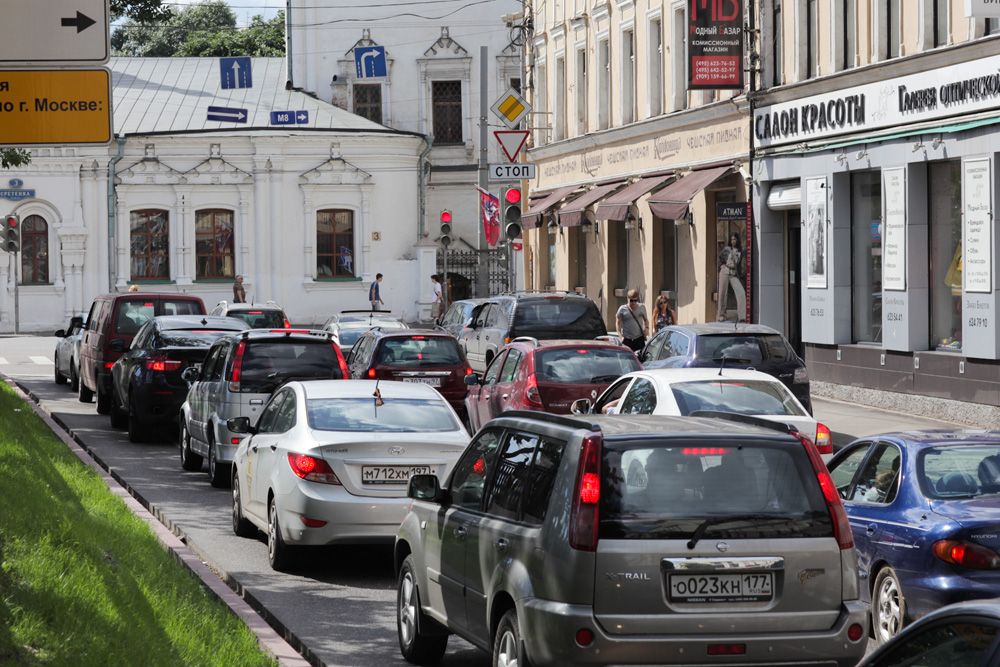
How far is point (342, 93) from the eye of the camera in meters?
61.0

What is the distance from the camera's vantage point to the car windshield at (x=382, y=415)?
1277cm

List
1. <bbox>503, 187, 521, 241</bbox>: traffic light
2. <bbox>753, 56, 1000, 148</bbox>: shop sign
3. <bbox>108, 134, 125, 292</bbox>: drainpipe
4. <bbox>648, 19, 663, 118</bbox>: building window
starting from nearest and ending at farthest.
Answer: <bbox>753, 56, 1000, 148</bbox>: shop sign < <bbox>503, 187, 521, 241</bbox>: traffic light < <bbox>648, 19, 663, 118</bbox>: building window < <bbox>108, 134, 125, 292</bbox>: drainpipe

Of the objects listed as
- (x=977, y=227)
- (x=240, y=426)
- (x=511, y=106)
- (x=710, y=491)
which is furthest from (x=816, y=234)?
(x=710, y=491)

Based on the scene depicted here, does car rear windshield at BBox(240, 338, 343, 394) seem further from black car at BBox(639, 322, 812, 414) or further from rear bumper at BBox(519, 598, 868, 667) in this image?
rear bumper at BBox(519, 598, 868, 667)

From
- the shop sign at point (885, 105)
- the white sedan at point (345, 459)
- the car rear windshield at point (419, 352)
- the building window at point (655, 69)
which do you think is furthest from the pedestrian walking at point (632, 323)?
the white sedan at point (345, 459)

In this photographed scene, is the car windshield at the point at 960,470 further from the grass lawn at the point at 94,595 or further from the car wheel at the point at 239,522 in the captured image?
the car wheel at the point at 239,522

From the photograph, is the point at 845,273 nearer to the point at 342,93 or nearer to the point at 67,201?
the point at 67,201

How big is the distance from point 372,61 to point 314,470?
48.0 m

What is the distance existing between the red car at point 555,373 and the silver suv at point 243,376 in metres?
2.29

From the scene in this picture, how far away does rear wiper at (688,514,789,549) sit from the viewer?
7297 millimetres

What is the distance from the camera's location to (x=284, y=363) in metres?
18.1

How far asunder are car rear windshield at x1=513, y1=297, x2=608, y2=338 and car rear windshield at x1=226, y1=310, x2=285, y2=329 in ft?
15.0

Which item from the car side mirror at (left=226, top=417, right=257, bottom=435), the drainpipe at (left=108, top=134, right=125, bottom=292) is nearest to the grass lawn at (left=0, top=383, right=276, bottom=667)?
the car side mirror at (left=226, top=417, right=257, bottom=435)

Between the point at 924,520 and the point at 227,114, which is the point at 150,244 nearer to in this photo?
the point at 227,114
